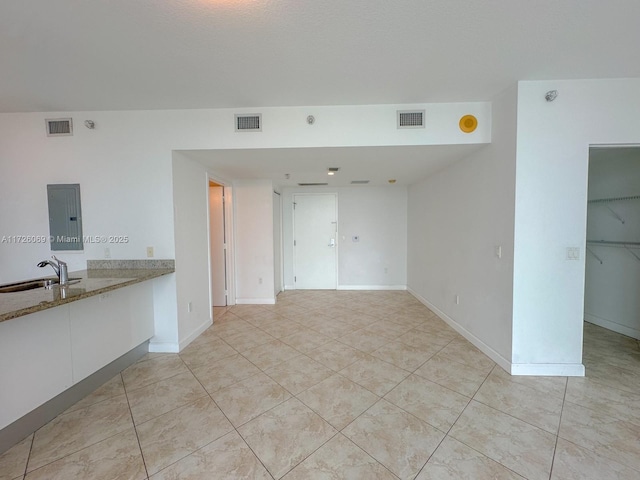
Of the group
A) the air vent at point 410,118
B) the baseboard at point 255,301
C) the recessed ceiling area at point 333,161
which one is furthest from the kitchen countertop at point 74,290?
the air vent at point 410,118

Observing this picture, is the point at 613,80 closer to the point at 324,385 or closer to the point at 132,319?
the point at 324,385

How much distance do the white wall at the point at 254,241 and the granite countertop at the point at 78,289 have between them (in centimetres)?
172

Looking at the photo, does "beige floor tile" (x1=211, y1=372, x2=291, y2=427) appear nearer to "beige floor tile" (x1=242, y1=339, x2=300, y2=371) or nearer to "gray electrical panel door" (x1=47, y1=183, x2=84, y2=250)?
"beige floor tile" (x1=242, y1=339, x2=300, y2=371)

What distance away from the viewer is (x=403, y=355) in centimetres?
256

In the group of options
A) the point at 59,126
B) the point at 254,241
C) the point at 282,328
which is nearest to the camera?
the point at 59,126

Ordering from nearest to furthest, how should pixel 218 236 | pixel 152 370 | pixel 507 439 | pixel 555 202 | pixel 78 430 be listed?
pixel 507 439 → pixel 78 430 → pixel 555 202 → pixel 152 370 → pixel 218 236

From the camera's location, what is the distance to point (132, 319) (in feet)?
7.98

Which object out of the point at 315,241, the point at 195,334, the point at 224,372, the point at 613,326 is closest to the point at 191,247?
the point at 195,334

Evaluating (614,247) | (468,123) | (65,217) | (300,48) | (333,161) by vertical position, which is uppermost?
(300,48)

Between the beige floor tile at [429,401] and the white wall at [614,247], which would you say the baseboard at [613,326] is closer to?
the white wall at [614,247]

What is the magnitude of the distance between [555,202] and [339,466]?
2630mm

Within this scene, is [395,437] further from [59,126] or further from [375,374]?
[59,126]

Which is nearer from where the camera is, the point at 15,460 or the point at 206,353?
the point at 15,460

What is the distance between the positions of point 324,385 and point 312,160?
244 centimetres
